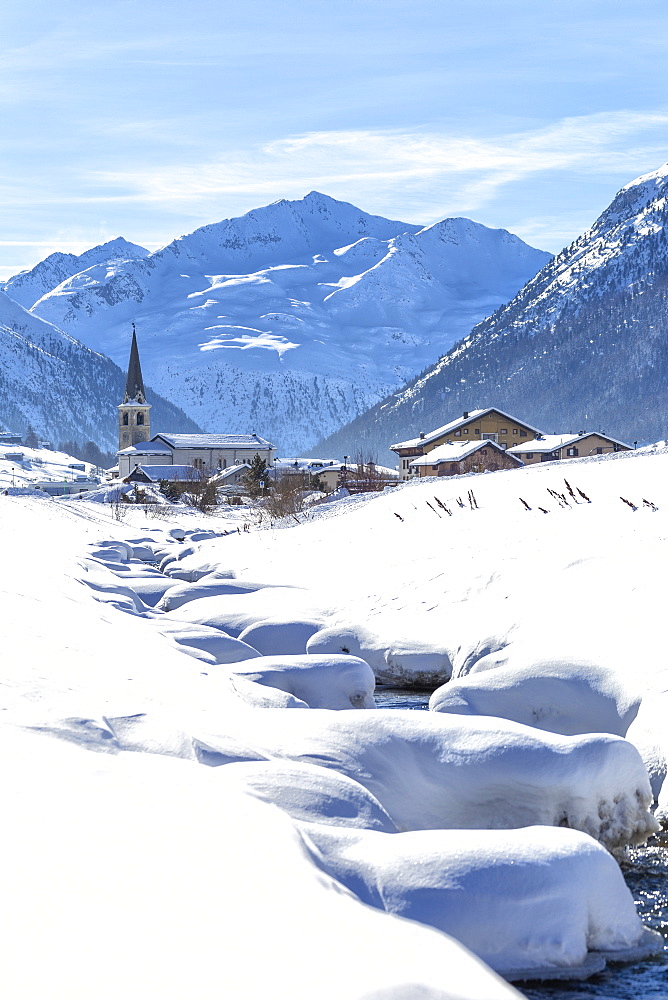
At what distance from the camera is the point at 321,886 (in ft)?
20.8

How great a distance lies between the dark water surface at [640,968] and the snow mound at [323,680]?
5058 millimetres

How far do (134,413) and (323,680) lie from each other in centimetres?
17238

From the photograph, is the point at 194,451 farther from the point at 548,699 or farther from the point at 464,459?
the point at 548,699

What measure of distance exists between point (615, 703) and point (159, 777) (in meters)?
7.93

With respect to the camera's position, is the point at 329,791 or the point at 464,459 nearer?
the point at 329,791

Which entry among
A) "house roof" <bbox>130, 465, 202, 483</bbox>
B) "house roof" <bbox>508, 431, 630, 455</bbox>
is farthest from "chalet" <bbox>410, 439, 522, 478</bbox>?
"house roof" <bbox>130, 465, 202, 483</bbox>

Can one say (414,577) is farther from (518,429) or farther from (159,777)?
(518,429)

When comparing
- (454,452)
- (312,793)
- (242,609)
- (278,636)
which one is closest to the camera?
(312,793)

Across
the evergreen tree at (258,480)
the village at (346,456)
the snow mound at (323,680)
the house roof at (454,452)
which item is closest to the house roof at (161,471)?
the village at (346,456)

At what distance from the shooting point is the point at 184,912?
5645 millimetres

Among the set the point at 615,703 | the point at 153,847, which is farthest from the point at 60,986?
the point at 615,703

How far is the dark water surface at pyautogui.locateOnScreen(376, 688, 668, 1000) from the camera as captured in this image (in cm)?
776

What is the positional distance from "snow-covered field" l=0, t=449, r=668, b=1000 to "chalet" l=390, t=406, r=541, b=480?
9081 cm

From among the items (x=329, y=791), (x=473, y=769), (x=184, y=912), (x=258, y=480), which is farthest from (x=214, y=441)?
(x=184, y=912)
